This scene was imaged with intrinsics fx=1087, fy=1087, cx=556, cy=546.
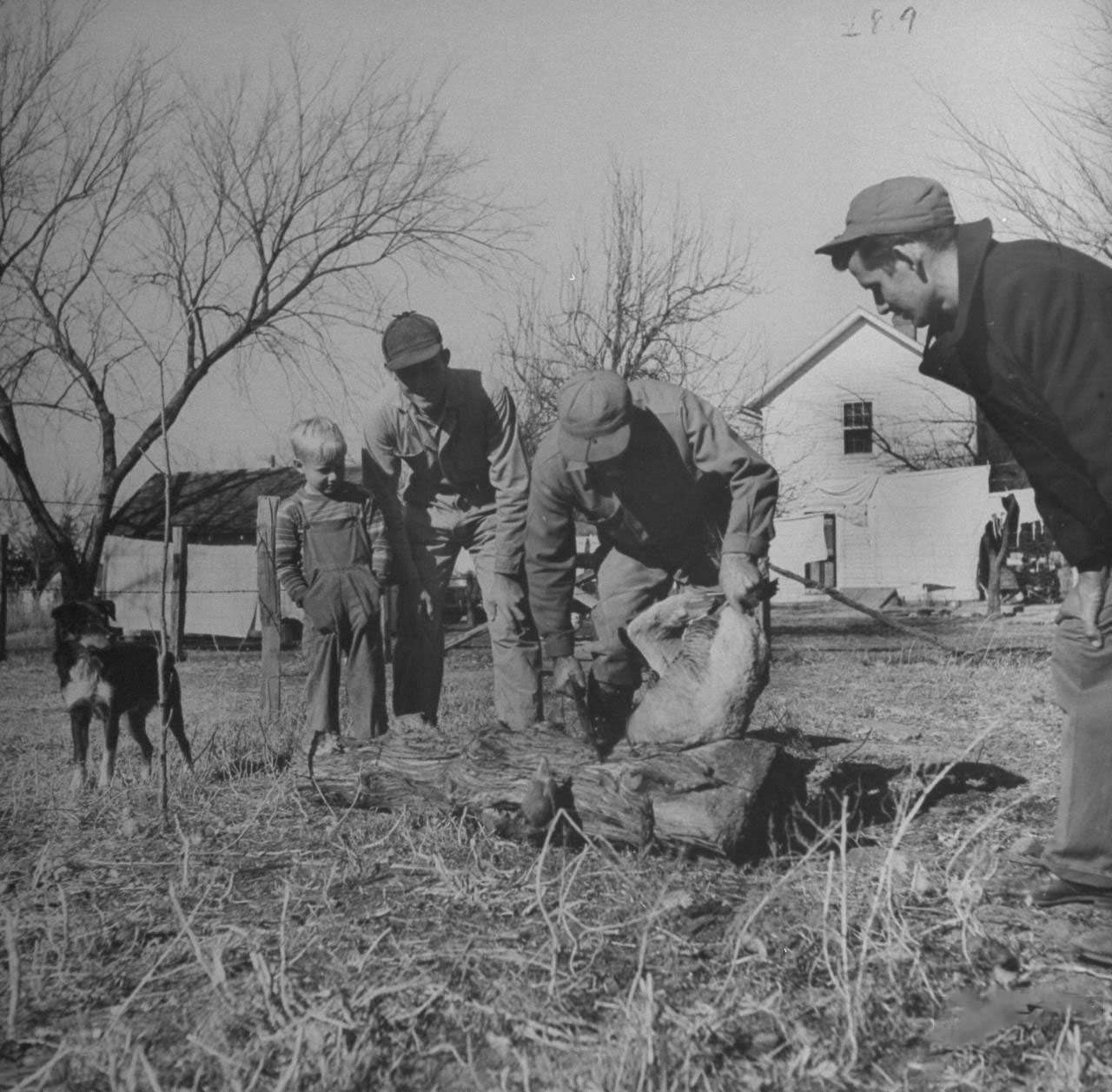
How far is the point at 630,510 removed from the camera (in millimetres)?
4535

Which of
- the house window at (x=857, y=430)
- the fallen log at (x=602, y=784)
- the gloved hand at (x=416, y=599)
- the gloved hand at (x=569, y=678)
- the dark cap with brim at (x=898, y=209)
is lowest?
the fallen log at (x=602, y=784)

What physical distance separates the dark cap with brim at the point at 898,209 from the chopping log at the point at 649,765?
4.69 ft

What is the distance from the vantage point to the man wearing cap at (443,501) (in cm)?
498

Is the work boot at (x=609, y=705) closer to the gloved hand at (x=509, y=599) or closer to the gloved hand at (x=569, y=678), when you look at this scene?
the gloved hand at (x=569, y=678)

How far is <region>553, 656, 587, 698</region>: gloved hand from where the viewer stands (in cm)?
414

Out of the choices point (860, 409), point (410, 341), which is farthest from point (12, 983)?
point (860, 409)

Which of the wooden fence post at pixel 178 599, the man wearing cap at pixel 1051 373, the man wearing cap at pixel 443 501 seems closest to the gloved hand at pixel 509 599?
the man wearing cap at pixel 443 501

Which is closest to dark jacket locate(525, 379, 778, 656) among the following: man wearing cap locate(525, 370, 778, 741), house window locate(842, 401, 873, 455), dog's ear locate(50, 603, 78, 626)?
man wearing cap locate(525, 370, 778, 741)

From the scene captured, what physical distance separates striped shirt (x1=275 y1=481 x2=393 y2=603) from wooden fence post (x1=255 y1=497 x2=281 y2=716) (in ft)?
1.81

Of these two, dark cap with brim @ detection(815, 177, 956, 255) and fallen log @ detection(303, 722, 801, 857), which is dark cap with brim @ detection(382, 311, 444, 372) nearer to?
fallen log @ detection(303, 722, 801, 857)

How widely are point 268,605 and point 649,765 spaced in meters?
3.30

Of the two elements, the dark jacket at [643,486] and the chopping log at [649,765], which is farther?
the dark jacket at [643,486]

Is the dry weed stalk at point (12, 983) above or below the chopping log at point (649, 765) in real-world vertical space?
below

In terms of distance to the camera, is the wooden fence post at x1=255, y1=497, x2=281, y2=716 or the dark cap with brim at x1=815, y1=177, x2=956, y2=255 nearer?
the dark cap with brim at x1=815, y1=177, x2=956, y2=255
